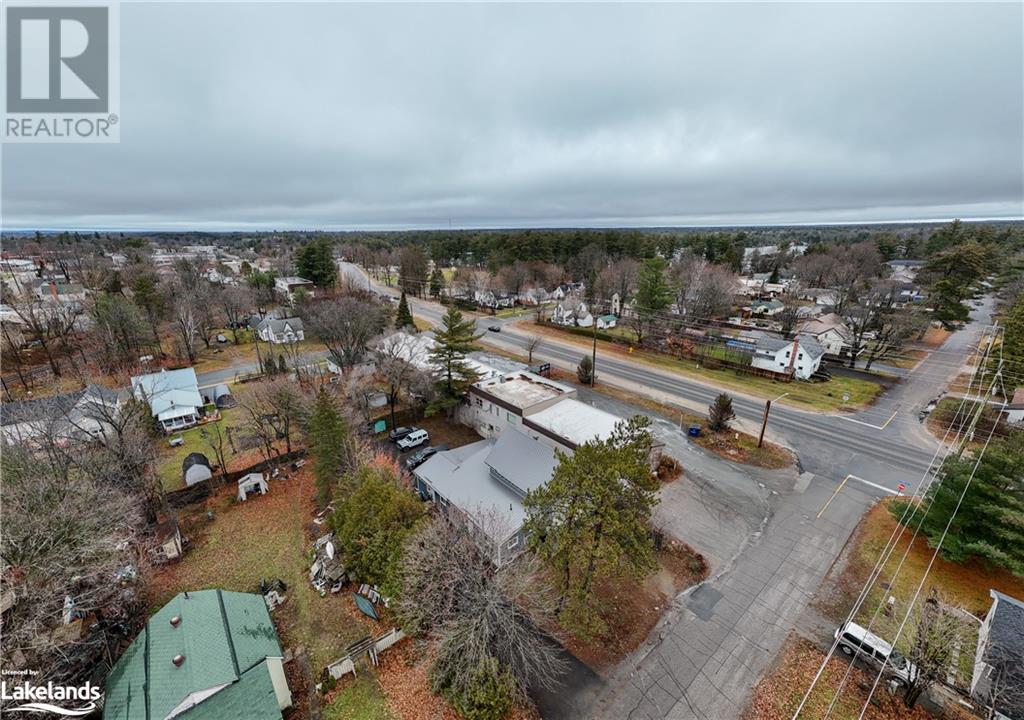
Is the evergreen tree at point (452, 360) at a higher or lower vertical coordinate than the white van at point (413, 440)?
higher

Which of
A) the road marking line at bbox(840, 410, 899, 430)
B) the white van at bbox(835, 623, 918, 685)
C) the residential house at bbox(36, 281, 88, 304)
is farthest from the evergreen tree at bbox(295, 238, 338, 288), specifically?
the white van at bbox(835, 623, 918, 685)

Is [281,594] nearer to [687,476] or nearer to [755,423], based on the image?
[687,476]

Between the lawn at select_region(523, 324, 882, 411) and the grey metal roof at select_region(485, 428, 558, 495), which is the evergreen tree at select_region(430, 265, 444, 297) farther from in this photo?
the grey metal roof at select_region(485, 428, 558, 495)

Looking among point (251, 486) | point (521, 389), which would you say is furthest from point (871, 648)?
point (251, 486)

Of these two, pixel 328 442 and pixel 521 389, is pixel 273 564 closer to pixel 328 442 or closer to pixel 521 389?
pixel 328 442

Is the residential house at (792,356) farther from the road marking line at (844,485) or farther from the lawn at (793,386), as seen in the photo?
the road marking line at (844,485)

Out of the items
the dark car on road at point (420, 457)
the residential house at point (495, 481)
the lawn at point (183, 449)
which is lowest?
the lawn at point (183, 449)

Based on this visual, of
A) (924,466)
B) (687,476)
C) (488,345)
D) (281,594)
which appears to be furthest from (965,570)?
(488,345)

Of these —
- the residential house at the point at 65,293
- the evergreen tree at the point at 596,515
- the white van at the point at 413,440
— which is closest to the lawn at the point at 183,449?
the white van at the point at 413,440
